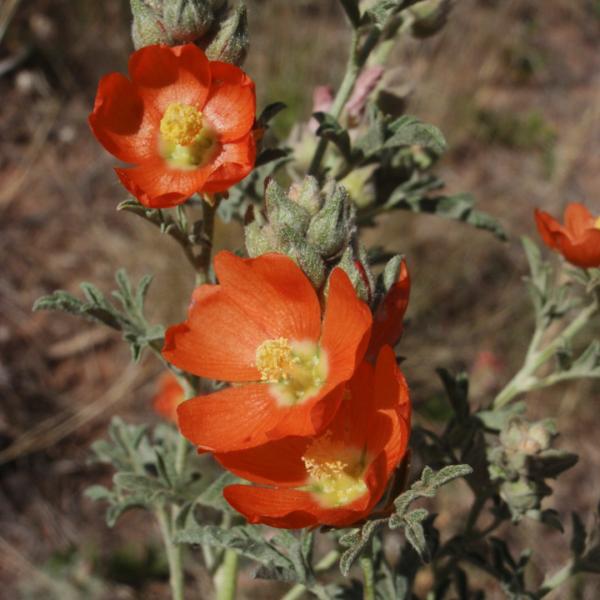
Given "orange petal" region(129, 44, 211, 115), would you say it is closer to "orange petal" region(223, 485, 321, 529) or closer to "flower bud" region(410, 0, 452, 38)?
"flower bud" region(410, 0, 452, 38)

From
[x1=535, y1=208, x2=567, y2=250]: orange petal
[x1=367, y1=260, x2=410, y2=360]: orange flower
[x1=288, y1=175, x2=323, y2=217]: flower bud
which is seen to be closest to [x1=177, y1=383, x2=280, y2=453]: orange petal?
[x1=367, y1=260, x2=410, y2=360]: orange flower

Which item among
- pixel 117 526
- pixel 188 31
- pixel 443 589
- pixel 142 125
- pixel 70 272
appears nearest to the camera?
pixel 188 31

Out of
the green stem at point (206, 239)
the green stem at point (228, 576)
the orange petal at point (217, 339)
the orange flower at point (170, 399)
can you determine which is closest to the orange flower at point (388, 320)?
the orange petal at point (217, 339)

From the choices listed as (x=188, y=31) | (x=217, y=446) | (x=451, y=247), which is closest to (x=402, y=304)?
(x=217, y=446)

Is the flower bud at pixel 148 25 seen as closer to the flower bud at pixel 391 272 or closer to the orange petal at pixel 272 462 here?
the flower bud at pixel 391 272

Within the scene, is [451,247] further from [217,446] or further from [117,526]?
[217,446]

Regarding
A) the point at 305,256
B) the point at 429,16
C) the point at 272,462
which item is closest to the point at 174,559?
the point at 272,462

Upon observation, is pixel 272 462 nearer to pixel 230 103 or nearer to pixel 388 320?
pixel 388 320

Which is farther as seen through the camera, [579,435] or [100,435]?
[579,435]
